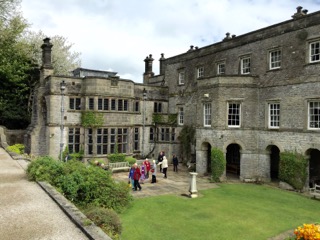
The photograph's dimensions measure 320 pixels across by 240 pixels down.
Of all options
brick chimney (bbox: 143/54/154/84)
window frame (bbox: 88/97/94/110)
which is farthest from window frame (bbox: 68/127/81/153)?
brick chimney (bbox: 143/54/154/84)

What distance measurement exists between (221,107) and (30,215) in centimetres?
1557

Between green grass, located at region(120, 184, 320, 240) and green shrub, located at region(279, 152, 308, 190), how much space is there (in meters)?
1.00

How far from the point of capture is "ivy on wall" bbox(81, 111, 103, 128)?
22484mm

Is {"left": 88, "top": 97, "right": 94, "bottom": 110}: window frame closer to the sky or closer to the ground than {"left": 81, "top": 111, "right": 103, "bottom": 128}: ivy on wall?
closer to the sky

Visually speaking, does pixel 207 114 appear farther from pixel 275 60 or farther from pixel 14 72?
pixel 14 72

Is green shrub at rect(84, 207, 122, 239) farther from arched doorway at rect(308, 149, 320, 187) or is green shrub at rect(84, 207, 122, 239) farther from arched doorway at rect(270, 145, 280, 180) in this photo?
arched doorway at rect(270, 145, 280, 180)

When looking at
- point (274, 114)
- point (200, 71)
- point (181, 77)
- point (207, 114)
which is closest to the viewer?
point (274, 114)

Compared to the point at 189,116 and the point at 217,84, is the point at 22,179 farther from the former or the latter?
the point at 189,116

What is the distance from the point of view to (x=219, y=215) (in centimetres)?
1252

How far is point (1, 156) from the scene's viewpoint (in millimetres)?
18359

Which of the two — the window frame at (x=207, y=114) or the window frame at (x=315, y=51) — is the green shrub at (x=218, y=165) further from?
the window frame at (x=315, y=51)

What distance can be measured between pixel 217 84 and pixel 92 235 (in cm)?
1621

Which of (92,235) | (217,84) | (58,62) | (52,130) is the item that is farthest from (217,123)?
(58,62)

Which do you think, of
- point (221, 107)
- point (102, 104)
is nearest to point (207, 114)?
point (221, 107)
